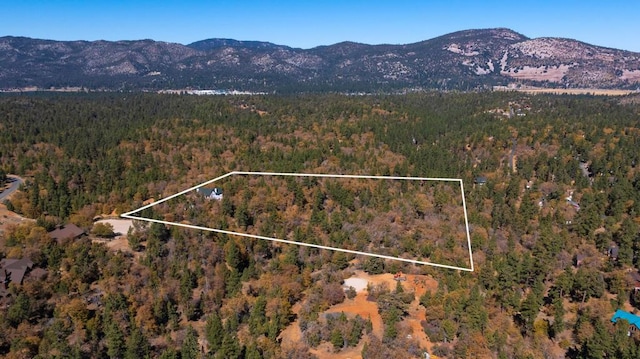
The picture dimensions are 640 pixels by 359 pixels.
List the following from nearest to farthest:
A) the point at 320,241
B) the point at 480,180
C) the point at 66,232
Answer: the point at 66,232, the point at 320,241, the point at 480,180

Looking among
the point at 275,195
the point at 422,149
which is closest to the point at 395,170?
the point at 422,149

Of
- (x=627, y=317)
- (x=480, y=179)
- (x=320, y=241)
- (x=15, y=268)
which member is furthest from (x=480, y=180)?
(x=15, y=268)

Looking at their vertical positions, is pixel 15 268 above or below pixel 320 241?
above

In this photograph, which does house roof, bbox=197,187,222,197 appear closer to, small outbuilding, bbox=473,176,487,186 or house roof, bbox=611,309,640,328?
small outbuilding, bbox=473,176,487,186

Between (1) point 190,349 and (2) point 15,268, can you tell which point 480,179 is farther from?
(2) point 15,268

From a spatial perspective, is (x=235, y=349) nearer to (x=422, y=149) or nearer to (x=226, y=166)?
(x=226, y=166)

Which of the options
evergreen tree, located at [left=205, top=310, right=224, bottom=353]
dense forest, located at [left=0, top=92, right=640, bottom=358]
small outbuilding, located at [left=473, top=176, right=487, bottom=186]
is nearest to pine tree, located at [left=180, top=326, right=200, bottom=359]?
dense forest, located at [left=0, top=92, right=640, bottom=358]
